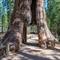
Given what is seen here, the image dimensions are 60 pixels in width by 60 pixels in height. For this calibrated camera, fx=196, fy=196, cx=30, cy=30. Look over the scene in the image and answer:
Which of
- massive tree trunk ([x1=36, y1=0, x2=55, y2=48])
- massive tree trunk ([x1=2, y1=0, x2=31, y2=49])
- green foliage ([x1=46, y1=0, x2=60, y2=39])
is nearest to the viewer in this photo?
massive tree trunk ([x1=2, y1=0, x2=31, y2=49])

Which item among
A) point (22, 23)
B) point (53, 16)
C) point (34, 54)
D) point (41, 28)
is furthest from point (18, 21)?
point (53, 16)

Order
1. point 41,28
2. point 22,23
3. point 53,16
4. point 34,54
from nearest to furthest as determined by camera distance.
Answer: point 34,54, point 22,23, point 41,28, point 53,16

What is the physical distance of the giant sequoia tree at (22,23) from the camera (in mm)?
9914

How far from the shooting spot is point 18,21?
1020 cm

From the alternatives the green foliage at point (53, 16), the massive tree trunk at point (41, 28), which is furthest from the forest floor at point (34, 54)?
the green foliage at point (53, 16)

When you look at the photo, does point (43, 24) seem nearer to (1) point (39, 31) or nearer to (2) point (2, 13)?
(1) point (39, 31)

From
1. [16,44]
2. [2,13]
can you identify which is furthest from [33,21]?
[2,13]

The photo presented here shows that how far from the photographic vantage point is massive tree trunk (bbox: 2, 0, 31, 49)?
9.88m

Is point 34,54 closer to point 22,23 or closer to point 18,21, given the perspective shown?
point 22,23

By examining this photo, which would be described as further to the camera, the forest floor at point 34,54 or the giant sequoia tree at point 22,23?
the giant sequoia tree at point 22,23

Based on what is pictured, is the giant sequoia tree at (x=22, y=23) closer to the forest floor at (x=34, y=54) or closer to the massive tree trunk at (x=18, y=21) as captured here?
the massive tree trunk at (x=18, y=21)

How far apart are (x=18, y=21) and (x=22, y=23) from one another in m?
0.23

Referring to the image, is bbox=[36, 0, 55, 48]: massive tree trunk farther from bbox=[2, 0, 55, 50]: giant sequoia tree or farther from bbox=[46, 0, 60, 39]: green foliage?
bbox=[46, 0, 60, 39]: green foliage

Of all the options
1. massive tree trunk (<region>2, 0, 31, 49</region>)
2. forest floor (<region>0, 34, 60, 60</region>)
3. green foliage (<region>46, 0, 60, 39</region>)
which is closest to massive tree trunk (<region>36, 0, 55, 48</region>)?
forest floor (<region>0, 34, 60, 60</region>)
